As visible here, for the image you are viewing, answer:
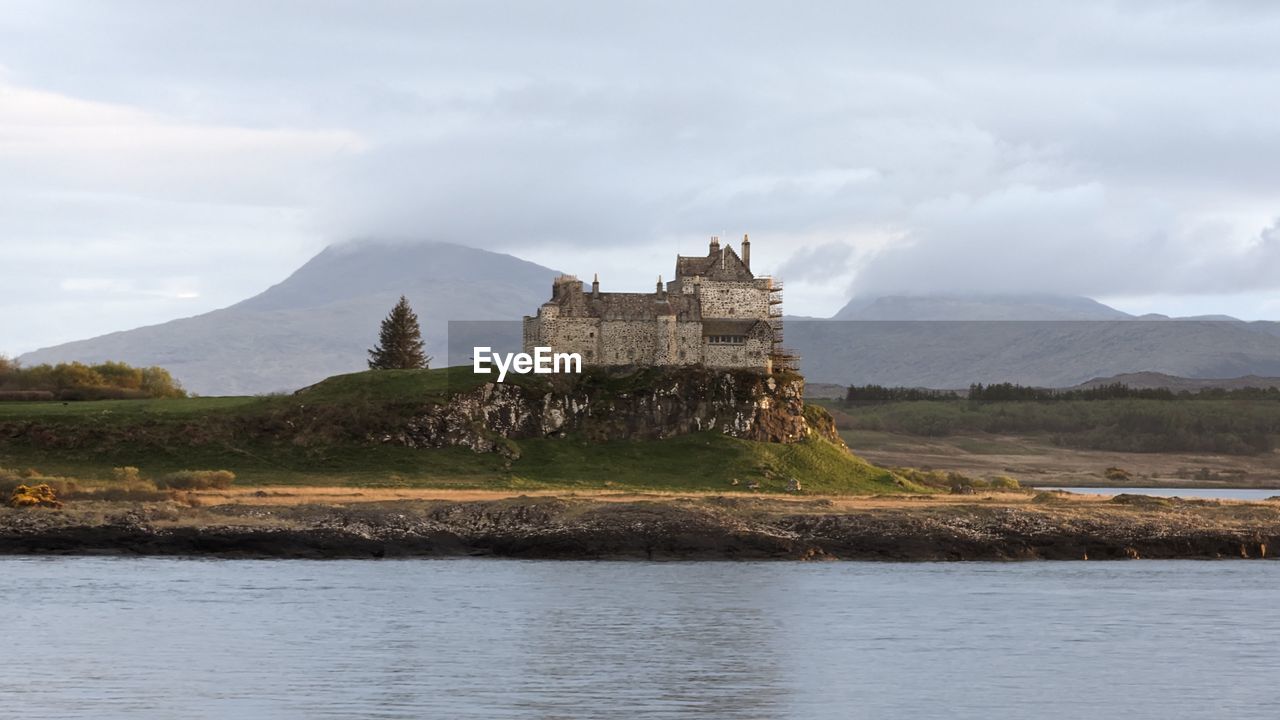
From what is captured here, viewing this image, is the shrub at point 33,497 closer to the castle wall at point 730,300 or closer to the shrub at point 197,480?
the shrub at point 197,480

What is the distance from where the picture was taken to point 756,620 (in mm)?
71000

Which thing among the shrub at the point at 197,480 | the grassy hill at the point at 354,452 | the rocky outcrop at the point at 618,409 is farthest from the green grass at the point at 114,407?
the rocky outcrop at the point at 618,409

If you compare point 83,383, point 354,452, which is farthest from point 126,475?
point 83,383

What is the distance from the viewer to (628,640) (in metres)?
64.1

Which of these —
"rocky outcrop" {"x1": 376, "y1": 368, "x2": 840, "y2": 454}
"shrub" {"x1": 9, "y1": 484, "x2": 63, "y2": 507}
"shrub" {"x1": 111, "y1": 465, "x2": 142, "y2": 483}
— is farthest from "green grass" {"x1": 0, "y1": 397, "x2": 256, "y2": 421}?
"shrub" {"x1": 9, "y1": 484, "x2": 63, "y2": 507}

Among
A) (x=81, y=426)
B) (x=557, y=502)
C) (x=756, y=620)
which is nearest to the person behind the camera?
(x=756, y=620)

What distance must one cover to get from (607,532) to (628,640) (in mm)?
27378

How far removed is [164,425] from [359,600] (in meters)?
44.7

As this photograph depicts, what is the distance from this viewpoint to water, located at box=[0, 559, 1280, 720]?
5159 centimetres

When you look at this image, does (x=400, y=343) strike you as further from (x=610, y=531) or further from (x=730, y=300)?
(x=610, y=531)

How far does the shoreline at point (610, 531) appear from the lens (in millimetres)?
89812

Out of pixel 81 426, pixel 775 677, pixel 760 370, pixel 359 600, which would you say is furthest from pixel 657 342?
pixel 775 677

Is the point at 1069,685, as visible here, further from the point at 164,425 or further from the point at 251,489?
the point at 164,425

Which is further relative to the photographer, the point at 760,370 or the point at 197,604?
the point at 760,370
